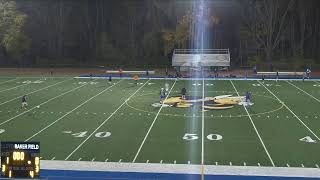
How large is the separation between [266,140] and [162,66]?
40218mm

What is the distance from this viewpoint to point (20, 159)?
37.7 ft

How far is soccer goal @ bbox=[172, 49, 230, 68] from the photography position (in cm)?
5375

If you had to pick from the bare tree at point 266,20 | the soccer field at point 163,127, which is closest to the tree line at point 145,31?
the bare tree at point 266,20

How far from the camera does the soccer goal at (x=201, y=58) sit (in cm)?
5375

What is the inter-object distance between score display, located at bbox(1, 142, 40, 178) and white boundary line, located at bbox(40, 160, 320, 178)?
4.91 m

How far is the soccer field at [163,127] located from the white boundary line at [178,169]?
643 mm

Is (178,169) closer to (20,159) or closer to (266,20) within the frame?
(20,159)

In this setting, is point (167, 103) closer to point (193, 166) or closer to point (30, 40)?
point (193, 166)

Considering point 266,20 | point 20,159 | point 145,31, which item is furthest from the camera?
point 145,31

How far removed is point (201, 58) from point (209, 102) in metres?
25.2

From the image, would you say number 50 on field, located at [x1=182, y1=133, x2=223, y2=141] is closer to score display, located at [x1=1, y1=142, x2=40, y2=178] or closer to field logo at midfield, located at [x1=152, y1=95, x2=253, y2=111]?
field logo at midfield, located at [x1=152, y1=95, x2=253, y2=111]

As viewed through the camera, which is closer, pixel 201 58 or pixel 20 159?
pixel 20 159

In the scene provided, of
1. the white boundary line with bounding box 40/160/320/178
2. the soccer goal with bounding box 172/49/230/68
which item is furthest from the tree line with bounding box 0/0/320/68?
the white boundary line with bounding box 40/160/320/178

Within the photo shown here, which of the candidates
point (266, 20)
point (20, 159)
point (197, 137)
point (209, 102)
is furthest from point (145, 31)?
point (20, 159)
